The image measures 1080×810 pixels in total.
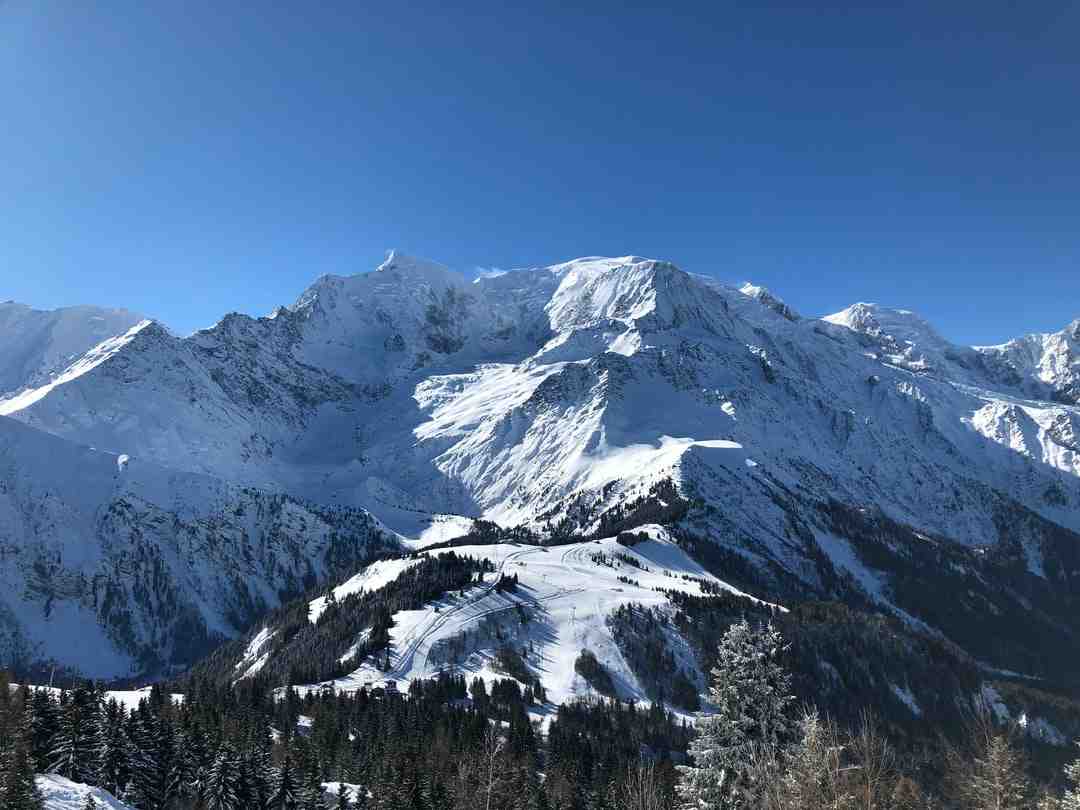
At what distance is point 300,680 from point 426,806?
261 feet

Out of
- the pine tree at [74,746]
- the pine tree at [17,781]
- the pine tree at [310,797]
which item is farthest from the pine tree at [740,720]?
the pine tree at [74,746]

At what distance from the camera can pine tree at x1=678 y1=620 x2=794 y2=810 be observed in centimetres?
3231

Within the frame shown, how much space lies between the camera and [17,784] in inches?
1797

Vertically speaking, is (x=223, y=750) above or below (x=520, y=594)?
below

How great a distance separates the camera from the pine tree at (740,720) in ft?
106

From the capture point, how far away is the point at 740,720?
107 feet

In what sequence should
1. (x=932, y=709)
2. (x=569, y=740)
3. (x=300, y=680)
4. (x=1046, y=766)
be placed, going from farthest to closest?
(x=932, y=709) → (x=1046, y=766) → (x=300, y=680) → (x=569, y=740)

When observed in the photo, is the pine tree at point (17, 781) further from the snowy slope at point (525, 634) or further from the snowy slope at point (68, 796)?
the snowy slope at point (525, 634)

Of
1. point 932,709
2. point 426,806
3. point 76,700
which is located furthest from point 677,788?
point 932,709

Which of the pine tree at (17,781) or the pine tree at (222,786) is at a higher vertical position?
the pine tree at (17,781)

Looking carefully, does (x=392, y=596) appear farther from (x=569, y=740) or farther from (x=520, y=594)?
(x=569, y=740)

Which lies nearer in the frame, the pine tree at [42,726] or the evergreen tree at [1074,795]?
the evergreen tree at [1074,795]

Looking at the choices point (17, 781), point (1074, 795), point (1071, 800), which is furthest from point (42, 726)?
point (1074, 795)

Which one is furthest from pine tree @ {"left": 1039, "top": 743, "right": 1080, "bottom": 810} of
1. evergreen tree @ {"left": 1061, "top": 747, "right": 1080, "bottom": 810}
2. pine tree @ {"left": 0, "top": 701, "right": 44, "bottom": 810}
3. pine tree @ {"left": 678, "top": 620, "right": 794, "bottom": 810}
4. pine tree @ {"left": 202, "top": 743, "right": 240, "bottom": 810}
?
pine tree @ {"left": 202, "top": 743, "right": 240, "bottom": 810}
